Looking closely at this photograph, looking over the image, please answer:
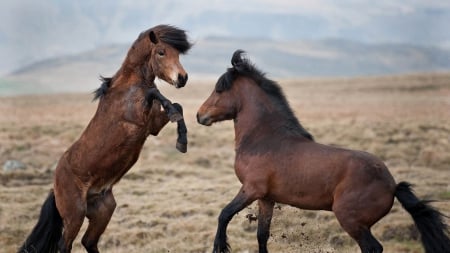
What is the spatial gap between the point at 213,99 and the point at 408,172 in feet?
34.1

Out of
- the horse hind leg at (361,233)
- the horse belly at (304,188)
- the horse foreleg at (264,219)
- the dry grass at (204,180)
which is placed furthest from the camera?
the dry grass at (204,180)

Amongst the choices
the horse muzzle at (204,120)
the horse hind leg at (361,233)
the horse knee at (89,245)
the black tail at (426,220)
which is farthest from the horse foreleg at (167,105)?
the black tail at (426,220)

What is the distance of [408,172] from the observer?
58.8ft

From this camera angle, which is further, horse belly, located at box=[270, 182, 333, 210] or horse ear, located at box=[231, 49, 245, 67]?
horse ear, located at box=[231, 49, 245, 67]

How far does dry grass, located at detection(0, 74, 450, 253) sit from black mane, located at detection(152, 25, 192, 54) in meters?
2.97

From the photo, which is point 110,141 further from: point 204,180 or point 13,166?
point 13,166

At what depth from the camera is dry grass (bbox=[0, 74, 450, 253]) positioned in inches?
471

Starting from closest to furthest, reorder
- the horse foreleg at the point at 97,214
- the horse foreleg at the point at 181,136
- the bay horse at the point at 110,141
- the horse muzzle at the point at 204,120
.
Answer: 1. the horse foreleg at the point at 181,136
2. the bay horse at the point at 110,141
3. the horse muzzle at the point at 204,120
4. the horse foreleg at the point at 97,214

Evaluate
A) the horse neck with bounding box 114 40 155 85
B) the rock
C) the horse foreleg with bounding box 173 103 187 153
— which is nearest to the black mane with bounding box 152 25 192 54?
the horse neck with bounding box 114 40 155 85

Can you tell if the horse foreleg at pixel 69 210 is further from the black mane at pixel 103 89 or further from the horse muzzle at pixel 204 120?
the horse muzzle at pixel 204 120

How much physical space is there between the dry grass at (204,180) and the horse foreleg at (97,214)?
8.30 feet

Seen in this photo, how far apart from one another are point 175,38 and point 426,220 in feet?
11.3

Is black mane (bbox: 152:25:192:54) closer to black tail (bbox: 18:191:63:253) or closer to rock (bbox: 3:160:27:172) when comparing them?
black tail (bbox: 18:191:63:253)

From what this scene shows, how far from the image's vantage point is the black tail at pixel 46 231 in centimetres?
883
